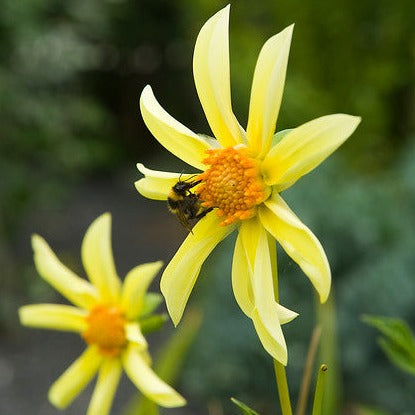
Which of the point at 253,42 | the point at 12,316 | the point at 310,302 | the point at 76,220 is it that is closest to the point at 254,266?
the point at 310,302

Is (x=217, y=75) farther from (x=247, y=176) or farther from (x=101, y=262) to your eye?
(x=101, y=262)

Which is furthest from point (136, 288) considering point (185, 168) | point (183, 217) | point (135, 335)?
point (185, 168)

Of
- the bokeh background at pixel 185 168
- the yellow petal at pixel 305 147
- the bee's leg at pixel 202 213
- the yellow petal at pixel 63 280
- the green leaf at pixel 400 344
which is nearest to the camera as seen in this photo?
the yellow petal at pixel 305 147

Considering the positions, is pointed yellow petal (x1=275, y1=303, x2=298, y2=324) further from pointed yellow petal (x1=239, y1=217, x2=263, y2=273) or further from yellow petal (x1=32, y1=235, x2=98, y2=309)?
yellow petal (x1=32, y1=235, x2=98, y2=309)

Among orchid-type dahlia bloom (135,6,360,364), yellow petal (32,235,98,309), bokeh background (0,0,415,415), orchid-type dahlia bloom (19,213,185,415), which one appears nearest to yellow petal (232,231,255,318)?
orchid-type dahlia bloom (135,6,360,364)

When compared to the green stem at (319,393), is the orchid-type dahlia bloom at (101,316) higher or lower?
higher

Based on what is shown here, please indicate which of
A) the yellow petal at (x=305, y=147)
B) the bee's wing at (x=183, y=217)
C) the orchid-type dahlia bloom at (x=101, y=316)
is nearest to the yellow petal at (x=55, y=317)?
the orchid-type dahlia bloom at (x=101, y=316)

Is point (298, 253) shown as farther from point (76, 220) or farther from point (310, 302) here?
point (76, 220)

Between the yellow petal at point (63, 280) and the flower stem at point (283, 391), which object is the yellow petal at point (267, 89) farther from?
the yellow petal at point (63, 280)
